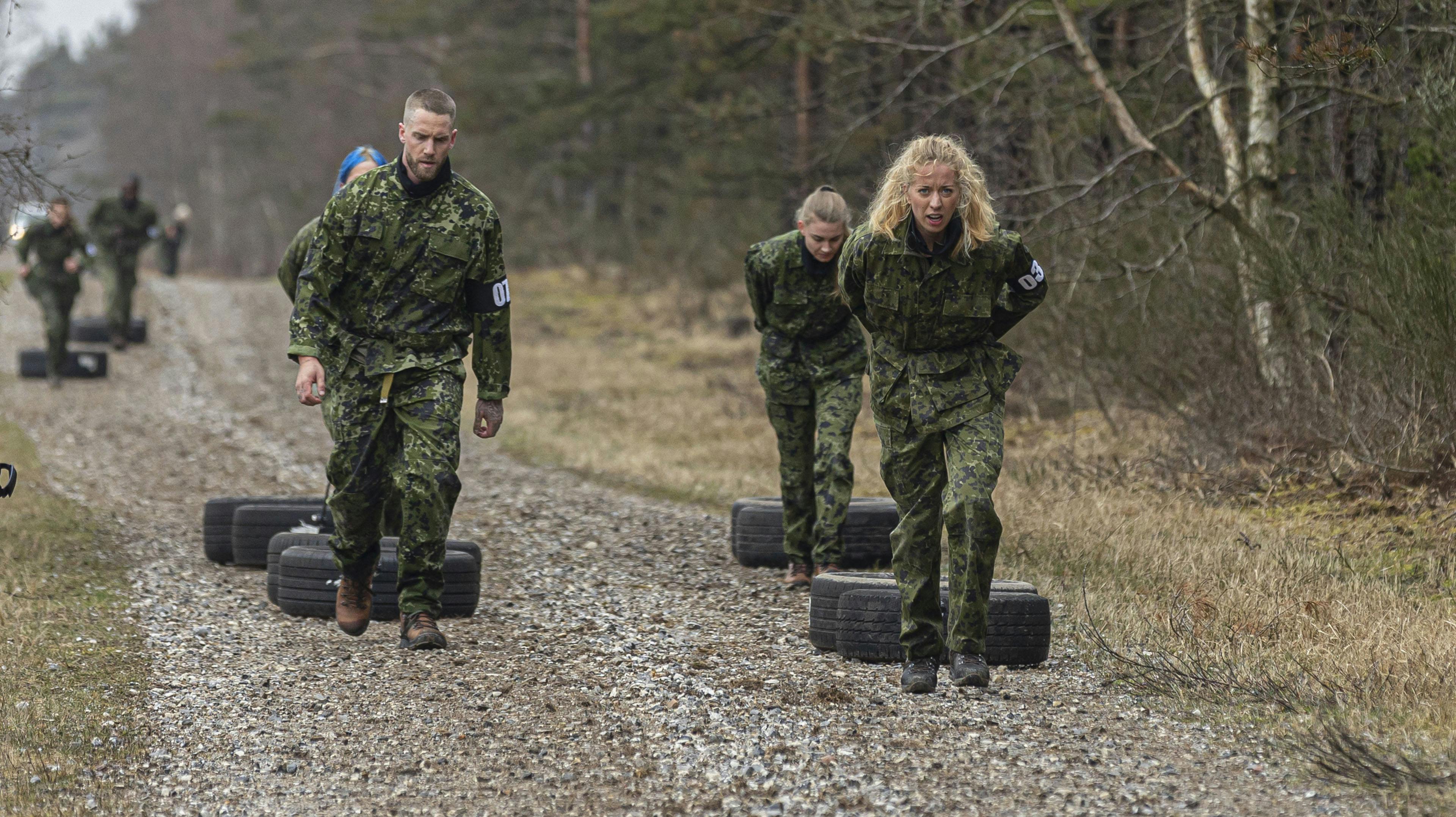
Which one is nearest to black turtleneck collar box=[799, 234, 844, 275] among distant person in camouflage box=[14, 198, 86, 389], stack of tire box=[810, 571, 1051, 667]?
stack of tire box=[810, 571, 1051, 667]

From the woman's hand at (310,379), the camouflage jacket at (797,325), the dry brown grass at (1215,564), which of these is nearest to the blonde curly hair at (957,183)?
the dry brown grass at (1215,564)

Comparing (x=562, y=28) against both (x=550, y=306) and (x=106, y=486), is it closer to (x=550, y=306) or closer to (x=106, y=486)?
(x=550, y=306)

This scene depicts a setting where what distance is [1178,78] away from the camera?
12078mm

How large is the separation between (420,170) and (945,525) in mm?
2685

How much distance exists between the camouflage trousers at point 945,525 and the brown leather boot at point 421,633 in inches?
82.7

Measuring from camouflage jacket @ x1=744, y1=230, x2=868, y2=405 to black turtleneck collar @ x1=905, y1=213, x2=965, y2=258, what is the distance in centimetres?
210

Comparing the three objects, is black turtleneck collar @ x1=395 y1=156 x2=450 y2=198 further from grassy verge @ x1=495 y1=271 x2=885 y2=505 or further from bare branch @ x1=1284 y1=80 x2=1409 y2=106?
bare branch @ x1=1284 y1=80 x2=1409 y2=106

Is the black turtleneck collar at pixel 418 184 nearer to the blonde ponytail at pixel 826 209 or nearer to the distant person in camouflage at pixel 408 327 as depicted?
the distant person in camouflage at pixel 408 327

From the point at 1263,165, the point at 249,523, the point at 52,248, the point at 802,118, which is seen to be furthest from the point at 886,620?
the point at 802,118

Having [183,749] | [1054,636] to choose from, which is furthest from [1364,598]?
[183,749]

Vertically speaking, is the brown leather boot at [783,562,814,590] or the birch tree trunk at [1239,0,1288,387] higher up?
the birch tree trunk at [1239,0,1288,387]

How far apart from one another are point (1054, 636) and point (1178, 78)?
23.9ft

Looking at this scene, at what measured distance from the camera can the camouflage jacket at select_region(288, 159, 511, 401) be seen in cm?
606

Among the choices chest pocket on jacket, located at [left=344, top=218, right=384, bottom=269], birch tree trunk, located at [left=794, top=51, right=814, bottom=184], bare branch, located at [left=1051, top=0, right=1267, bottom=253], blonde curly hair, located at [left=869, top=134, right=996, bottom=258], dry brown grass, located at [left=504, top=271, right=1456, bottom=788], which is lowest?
dry brown grass, located at [left=504, top=271, right=1456, bottom=788]
